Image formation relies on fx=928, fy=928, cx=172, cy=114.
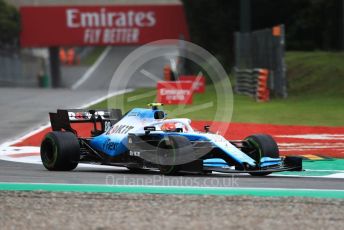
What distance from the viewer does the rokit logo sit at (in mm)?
66312

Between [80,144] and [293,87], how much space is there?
25.0 m

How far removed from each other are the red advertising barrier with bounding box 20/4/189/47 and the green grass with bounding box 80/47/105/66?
28732mm

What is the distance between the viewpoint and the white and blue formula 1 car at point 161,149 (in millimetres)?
12969

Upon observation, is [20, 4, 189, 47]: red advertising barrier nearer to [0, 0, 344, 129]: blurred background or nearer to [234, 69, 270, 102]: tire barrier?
[0, 0, 344, 129]: blurred background

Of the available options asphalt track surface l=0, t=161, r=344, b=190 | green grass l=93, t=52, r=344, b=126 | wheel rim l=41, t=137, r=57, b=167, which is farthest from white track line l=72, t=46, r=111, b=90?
asphalt track surface l=0, t=161, r=344, b=190

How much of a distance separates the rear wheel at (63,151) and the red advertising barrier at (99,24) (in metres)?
51.2

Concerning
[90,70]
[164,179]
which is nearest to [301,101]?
[164,179]

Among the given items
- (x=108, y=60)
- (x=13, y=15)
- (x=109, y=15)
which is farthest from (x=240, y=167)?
(x=108, y=60)

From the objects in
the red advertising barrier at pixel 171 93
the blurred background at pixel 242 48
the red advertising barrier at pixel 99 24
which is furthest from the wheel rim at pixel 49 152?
the red advertising barrier at pixel 99 24

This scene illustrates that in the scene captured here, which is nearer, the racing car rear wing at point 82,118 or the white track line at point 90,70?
the racing car rear wing at point 82,118

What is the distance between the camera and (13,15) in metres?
79.6

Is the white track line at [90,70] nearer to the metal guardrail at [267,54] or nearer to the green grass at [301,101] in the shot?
the metal guardrail at [267,54]

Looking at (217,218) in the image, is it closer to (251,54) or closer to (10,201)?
(10,201)

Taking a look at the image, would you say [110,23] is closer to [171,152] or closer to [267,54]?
[267,54]
